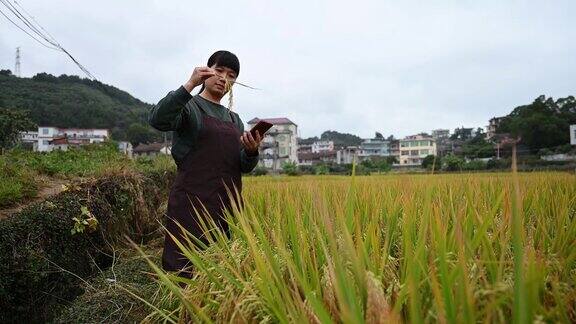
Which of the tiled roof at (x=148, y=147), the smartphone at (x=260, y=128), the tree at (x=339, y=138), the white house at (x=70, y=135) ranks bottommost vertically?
the smartphone at (x=260, y=128)

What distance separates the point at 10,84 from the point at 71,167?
29.8 metres

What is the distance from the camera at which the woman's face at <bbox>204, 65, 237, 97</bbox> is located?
6.86 feet

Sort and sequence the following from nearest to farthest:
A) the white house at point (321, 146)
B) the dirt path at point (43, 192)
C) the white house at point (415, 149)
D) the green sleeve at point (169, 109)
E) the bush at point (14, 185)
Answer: the green sleeve at point (169, 109) < the dirt path at point (43, 192) < the bush at point (14, 185) < the white house at point (415, 149) < the white house at point (321, 146)

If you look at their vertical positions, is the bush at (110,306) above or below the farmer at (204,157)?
below

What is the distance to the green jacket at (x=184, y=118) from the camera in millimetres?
1734

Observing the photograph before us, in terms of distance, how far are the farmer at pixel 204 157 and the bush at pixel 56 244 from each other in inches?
41.9

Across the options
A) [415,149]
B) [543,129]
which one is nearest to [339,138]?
[415,149]

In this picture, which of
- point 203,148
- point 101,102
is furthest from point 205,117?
point 101,102

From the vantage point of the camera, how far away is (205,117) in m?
2.08

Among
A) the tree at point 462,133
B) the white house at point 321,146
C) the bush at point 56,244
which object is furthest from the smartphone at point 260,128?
the tree at point 462,133

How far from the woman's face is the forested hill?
108 feet

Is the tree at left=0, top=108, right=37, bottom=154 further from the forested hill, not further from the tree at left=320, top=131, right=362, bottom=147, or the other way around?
the tree at left=320, top=131, right=362, bottom=147

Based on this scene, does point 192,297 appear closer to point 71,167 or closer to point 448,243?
point 448,243

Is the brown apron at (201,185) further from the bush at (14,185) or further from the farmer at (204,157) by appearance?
the bush at (14,185)
